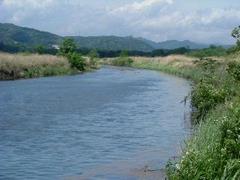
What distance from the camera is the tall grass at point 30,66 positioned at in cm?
5647

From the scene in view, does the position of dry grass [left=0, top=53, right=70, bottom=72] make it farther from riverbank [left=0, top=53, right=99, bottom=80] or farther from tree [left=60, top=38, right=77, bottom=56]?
tree [left=60, top=38, right=77, bottom=56]

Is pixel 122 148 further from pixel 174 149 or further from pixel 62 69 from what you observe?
pixel 62 69

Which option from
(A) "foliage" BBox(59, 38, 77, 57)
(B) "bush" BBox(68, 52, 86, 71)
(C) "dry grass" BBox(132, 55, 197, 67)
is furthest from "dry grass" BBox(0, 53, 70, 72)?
(C) "dry grass" BBox(132, 55, 197, 67)

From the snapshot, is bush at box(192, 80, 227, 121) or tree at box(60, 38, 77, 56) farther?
tree at box(60, 38, 77, 56)

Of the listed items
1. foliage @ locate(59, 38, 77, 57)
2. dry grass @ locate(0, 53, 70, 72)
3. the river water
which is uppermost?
foliage @ locate(59, 38, 77, 57)

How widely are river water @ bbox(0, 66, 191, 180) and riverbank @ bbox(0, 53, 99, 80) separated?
16668 millimetres

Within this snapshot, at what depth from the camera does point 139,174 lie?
15664 mm

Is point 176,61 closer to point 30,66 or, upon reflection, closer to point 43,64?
point 43,64

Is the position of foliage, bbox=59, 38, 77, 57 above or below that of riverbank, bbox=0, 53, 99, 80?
above

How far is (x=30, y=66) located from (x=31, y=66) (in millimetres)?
289

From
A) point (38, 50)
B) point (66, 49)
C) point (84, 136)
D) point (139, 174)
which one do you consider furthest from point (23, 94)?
point (38, 50)

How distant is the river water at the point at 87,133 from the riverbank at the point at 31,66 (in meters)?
16.7

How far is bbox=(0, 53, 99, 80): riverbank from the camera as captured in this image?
5647cm

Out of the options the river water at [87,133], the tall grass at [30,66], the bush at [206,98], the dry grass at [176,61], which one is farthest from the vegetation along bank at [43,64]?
the bush at [206,98]
